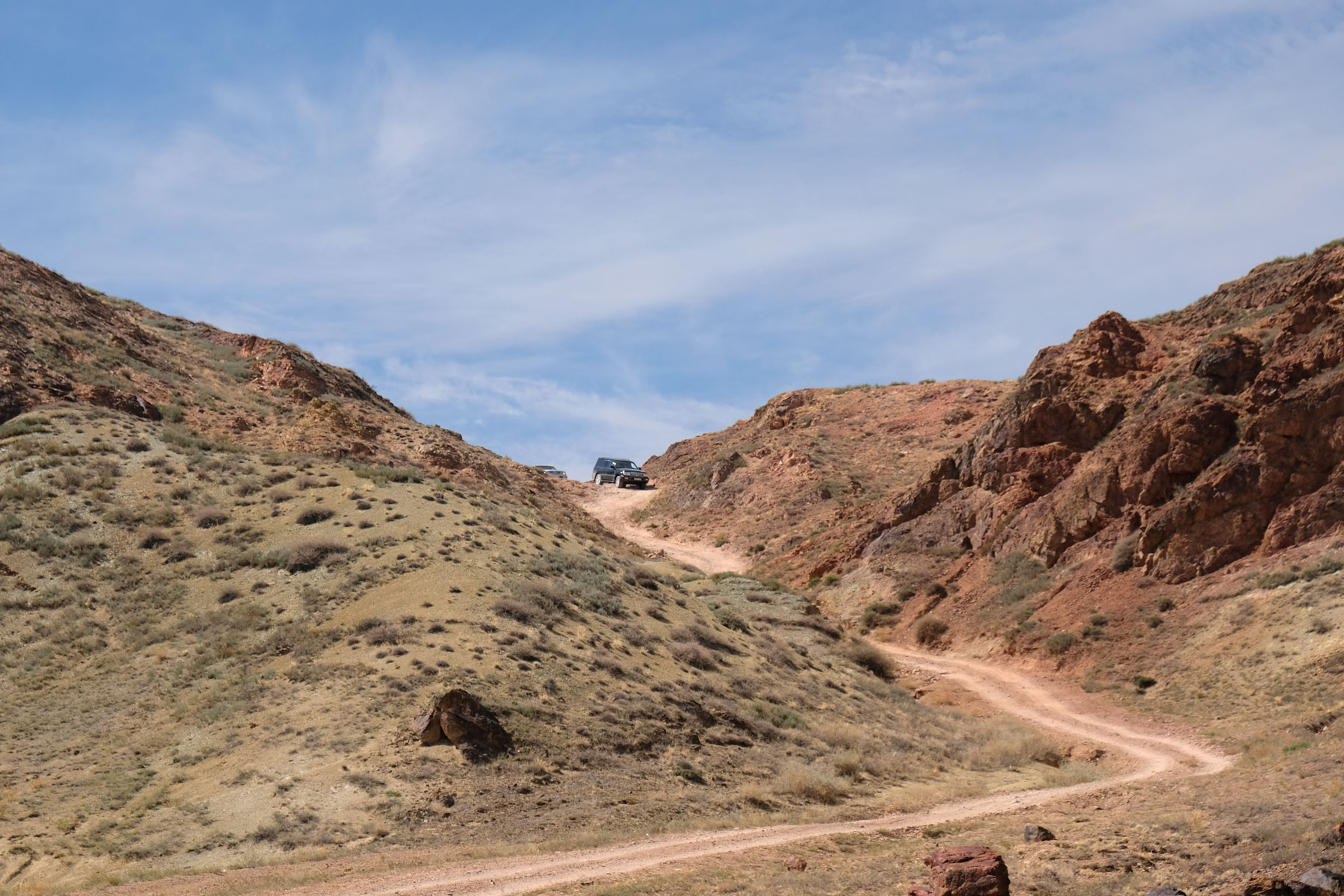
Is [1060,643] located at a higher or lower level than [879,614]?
lower

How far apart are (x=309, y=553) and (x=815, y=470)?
146ft

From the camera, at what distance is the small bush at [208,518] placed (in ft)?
98.0

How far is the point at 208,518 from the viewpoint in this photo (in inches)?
1181

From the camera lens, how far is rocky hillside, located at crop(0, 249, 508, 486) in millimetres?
39594

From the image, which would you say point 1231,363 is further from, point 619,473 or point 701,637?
point 619,473

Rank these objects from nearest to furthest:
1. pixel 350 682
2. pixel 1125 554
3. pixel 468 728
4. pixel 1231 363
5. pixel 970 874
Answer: pixel 970 874, pixel 468 728, pixel 350 682, pixel 1125 554, pixel 1231 363

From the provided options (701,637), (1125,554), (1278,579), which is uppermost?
(1125,554)

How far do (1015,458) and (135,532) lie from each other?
32.5 meters

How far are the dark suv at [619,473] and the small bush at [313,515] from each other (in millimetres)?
56463

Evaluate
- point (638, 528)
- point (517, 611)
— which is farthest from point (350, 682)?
point (638, 528)

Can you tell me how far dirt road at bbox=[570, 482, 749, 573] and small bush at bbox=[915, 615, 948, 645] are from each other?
1749 centimetres

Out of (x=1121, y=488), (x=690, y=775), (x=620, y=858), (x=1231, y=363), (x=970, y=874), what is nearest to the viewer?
(x=970, y=874)

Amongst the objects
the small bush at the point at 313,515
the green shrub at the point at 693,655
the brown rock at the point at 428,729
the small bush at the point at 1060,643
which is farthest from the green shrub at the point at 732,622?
the brown rock at the point at 428,729

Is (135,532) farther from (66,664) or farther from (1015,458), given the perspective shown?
(1015,458)
